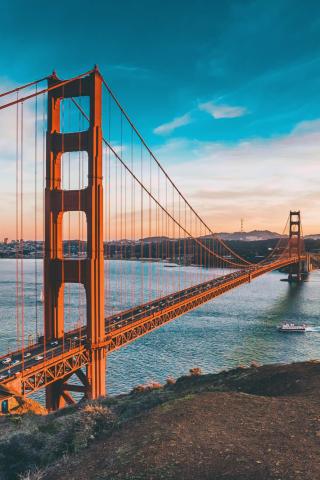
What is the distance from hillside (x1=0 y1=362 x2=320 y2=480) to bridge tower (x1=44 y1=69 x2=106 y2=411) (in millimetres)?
8577

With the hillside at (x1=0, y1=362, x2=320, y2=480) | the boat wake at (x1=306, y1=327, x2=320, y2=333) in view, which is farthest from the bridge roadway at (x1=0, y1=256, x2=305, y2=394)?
the boat wake at (x1=306, y1=327, x2=320, y2=333)

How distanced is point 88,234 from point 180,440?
55.7 ft

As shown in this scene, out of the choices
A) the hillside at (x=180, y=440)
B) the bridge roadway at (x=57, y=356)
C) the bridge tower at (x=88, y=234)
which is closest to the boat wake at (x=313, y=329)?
the bridge roadway at (x=57, y=356)

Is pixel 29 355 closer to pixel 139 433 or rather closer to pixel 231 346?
pixel 139 433

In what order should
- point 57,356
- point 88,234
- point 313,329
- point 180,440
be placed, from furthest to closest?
point 313,329, point 88,234, point 57,356, point 180,440

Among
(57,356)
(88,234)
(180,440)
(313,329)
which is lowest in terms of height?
(313,329)

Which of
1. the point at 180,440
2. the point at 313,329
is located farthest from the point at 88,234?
the point at 313,329

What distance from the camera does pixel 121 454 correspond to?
12.0m

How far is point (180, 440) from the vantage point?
12.2 m

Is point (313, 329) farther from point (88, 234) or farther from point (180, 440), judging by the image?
point (180, 440)

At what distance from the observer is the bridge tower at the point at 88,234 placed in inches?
1070

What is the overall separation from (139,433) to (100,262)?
50.6 ft

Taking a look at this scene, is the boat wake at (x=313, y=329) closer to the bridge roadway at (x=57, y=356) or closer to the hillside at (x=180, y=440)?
the bridge roadway at (x=57, y=356)

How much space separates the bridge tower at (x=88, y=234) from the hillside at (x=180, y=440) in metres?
8.58
